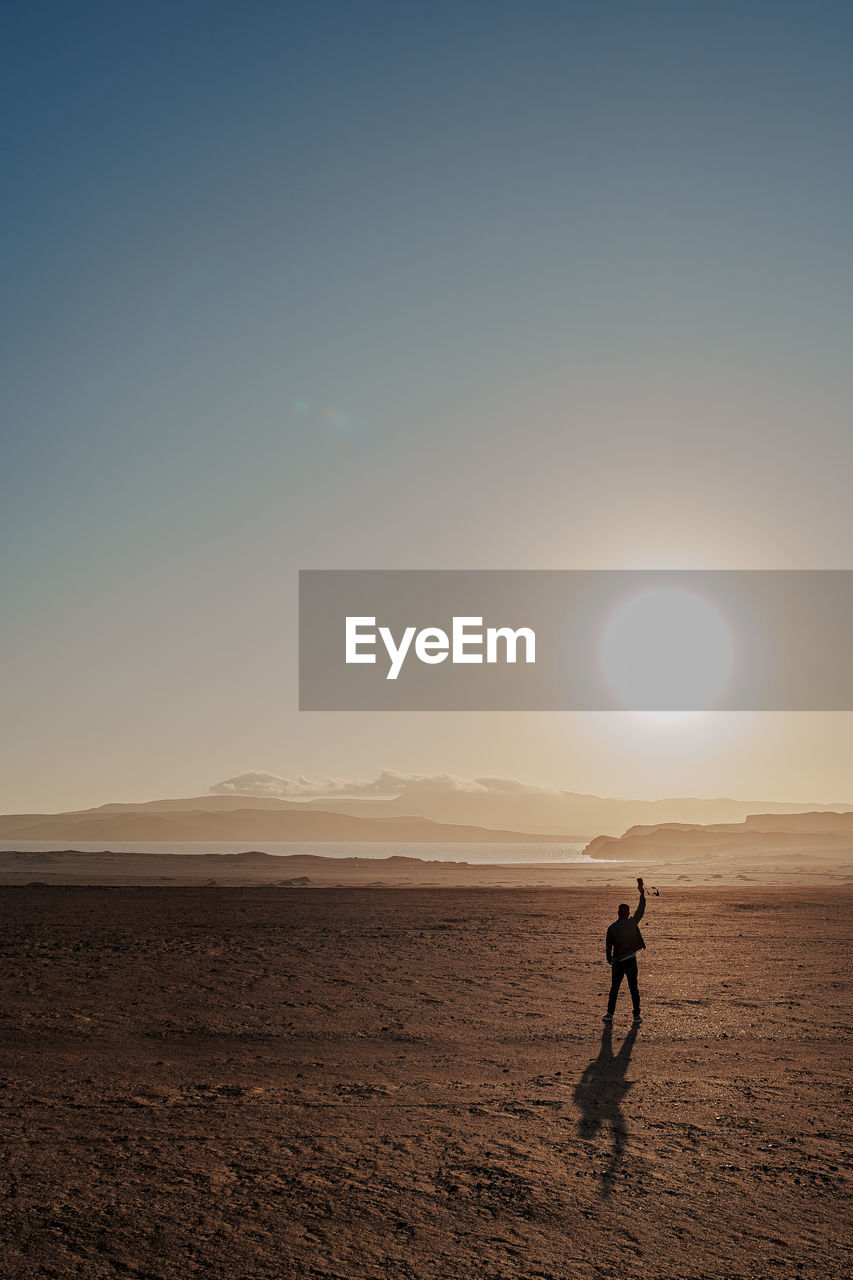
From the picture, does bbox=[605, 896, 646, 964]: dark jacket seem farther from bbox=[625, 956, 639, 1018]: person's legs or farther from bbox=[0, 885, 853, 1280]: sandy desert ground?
bbox=[0, 885, 853, 1280]: sandy desert ground

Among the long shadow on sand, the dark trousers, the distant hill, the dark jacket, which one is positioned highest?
the dark jacket

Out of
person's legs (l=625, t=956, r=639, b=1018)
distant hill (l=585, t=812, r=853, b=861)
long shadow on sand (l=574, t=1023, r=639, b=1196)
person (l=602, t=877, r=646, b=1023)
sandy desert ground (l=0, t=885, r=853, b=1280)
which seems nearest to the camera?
sandy desert ground (l=0, t=885, r=853, b=1280)

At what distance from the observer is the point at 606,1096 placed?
34.4 feet

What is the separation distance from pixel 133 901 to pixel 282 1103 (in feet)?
82.4

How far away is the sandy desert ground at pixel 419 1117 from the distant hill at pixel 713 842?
283 ft

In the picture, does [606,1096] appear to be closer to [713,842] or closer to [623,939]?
[623,939]

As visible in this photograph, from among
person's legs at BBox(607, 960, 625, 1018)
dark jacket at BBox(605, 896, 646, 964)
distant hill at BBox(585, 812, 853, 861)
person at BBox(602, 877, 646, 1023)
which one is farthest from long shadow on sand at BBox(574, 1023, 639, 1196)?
distant hill at BBox(585, 812, 853, 861)

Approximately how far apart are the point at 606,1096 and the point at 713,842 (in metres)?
114

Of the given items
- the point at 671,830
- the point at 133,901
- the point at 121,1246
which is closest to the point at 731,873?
the point at 133,901

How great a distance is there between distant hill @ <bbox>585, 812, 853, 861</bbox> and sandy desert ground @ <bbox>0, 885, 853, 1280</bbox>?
283ft

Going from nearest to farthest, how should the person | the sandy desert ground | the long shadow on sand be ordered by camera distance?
the sandy desert ground
the long shadow on sand
the person

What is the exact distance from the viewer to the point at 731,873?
59844mm

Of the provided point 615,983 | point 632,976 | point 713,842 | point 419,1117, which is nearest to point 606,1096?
point 419,1117

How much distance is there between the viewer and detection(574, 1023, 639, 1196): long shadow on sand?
8883 millimetres
